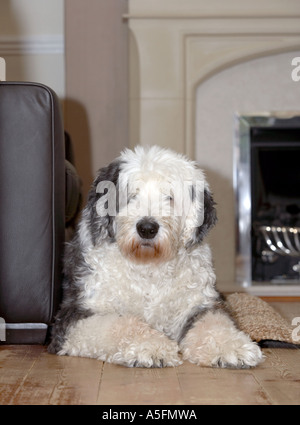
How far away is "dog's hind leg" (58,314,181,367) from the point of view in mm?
1994

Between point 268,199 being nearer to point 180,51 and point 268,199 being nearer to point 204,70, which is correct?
point 204,70

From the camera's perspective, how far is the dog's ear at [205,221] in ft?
7.45

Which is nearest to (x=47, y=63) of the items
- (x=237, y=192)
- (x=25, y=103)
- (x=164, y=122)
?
(x=164, y=122)

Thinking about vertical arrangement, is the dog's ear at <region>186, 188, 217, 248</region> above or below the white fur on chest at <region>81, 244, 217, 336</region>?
above

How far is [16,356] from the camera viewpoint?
7.17 ft

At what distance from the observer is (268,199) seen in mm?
4656

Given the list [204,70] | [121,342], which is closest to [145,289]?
[121,342]

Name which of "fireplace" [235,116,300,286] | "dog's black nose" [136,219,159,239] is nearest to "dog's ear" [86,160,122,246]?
"dog's black nose" [136,219,159,239]

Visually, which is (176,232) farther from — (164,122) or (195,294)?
(164,122)

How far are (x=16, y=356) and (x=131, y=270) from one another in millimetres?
468

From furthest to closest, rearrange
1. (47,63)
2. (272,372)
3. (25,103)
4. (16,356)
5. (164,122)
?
(47,63)
(164,122)
(25,103)
(16,356)
(272,372)

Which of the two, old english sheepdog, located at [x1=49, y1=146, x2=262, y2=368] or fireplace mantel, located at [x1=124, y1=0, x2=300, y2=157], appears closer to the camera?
old english sheepdog, located at [x1=49, y1=146, x2=262, y2=368]

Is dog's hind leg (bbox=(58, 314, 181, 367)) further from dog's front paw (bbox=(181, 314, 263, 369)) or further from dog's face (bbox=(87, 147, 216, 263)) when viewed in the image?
dog's face (bbox=(87, 147, 216, 263))

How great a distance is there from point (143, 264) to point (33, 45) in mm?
3139
